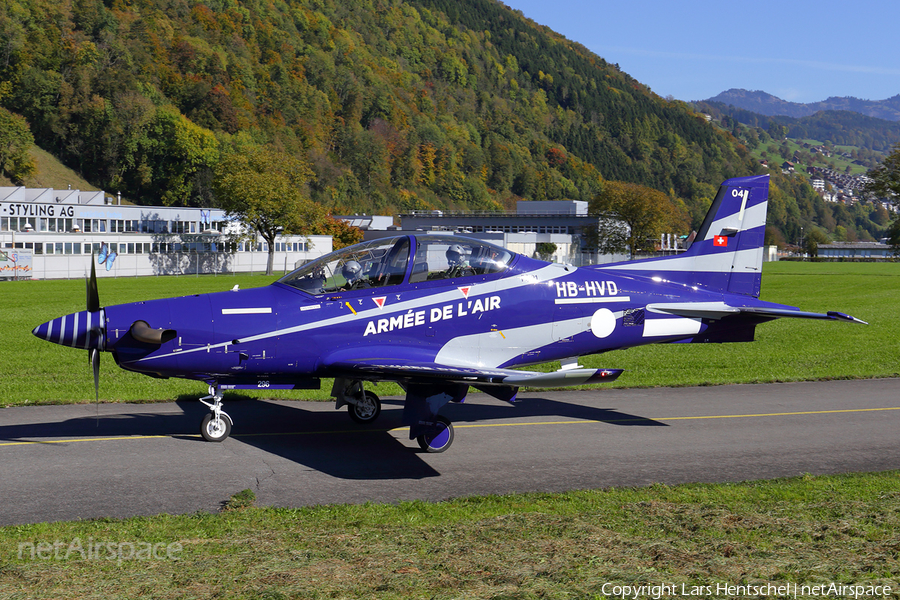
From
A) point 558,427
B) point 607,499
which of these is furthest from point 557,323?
point 607,499

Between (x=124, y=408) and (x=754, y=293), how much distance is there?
10491mm

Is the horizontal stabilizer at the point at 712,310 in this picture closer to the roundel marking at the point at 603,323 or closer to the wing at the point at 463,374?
the roundel marking at the point at 603,323

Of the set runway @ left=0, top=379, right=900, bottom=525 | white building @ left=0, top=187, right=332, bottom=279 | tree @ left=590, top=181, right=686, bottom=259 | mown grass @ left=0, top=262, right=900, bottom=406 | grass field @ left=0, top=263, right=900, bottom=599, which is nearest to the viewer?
grass field @ left=0, top=263, right=900, bottom=599

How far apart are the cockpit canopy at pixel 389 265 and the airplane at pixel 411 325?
0.05 feet

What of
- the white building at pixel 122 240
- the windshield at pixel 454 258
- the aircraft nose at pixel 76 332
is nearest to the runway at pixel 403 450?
the aircraft nose at pixel 76 332

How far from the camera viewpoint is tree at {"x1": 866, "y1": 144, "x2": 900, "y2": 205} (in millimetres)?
72875

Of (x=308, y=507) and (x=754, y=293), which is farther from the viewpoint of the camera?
(x=754, y=293)

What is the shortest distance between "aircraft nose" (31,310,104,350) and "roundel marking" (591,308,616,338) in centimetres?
672

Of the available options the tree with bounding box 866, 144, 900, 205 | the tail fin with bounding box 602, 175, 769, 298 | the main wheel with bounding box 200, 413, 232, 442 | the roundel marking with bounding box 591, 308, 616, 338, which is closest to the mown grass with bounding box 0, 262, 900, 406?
the tail fin with bounding box 602, 175, 769, 298

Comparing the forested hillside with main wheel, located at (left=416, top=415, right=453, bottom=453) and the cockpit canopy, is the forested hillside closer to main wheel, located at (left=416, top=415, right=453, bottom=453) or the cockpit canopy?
the cockpit canopy

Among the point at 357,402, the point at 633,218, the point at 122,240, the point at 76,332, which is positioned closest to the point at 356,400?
the point at 357,402

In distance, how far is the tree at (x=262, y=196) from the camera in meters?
77.9

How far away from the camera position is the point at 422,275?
10.3 metres

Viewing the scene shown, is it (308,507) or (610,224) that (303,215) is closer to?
(610,224)
